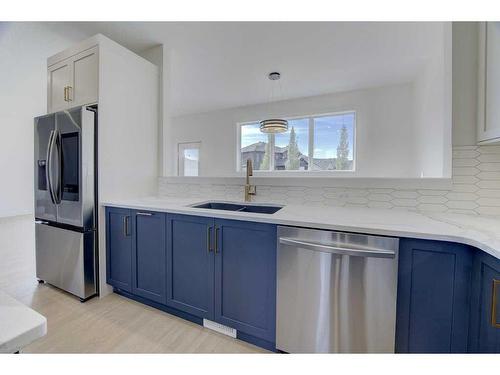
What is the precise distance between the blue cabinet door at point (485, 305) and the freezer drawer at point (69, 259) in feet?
8.27

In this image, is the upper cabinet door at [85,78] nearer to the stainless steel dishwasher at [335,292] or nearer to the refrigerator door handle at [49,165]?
the refrigerator door handle at [49,165]

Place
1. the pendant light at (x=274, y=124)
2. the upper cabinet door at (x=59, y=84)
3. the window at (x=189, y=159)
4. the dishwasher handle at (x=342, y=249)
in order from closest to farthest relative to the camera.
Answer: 1. the dishwasher handle at (x=342, y=249)
2. the upper cabinet door at (x=59, y=84)
3. the pendant light at (x=274, y=124)
4. the window at (x=189, y=159)

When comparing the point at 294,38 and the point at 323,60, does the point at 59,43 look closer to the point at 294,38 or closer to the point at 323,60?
the point at 294,38

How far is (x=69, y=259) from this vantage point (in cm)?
202

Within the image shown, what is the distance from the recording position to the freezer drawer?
1961 millimetres

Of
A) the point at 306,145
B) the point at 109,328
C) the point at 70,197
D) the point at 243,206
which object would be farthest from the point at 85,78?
the point at 306,145

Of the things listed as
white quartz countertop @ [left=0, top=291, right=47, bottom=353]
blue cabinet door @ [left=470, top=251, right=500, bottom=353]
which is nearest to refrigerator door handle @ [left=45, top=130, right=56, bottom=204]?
white quartz countertop @ [left=0, top=291, right=47, bottom=353]

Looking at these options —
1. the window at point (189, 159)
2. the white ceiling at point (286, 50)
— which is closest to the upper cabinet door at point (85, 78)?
the white ceiling at point (286, 50)

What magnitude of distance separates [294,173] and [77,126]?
3856mm

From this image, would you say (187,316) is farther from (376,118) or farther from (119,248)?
(376,118)

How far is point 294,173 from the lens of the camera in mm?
4969

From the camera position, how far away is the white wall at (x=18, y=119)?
11.6 ft

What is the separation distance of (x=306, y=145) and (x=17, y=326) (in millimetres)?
4948

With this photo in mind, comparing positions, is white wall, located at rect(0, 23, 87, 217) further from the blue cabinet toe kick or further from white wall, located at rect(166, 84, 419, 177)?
the blue cabinet toe kick
